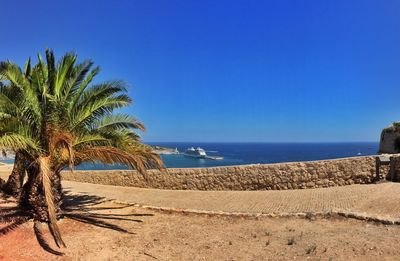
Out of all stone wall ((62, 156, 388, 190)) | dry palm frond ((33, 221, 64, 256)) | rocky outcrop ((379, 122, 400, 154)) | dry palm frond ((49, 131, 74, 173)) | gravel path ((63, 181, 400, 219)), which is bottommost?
dry palm frond ((33, 221, 64, 256))

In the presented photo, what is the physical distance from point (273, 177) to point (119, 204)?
551 centimetres

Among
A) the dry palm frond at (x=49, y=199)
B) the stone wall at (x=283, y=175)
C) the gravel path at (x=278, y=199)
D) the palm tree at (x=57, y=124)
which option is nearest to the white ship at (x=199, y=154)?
the stone wall at (x=283, y=175)

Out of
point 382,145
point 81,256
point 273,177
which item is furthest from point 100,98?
point 382,145

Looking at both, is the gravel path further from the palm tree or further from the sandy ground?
the palm tree

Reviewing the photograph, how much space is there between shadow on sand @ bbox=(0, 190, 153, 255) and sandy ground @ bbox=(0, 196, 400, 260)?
0.03 meters

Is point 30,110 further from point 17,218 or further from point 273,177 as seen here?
point 273,177

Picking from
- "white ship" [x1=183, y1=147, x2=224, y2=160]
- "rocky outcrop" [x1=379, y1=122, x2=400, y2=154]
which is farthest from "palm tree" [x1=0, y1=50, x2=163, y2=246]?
"white ship" [x1=183, y1=147, x2=224, y2=160]

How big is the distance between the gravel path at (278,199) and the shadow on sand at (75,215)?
3.76 feet

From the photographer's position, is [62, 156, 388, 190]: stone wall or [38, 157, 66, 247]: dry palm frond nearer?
[38, 157, 66, 247]: dry palm frond

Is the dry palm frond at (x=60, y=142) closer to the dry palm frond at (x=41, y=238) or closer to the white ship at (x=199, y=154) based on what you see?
the dry palm frond at (x=41, y=238)

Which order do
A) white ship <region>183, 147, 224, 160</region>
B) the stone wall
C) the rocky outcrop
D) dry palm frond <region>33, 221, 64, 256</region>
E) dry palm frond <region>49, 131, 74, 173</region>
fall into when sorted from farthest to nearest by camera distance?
white ship <region>183, 147, 224, 160</region> < the rocky outcrop < the stone wall < dry palm frond <region>49, 131, 74, 173</region> < dry palm frond <region>33, 221, 64, 256</region>

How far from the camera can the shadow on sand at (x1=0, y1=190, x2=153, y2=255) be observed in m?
7.33

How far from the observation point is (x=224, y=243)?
22.8 ft

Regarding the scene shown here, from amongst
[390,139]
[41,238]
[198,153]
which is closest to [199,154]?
[198,153]
